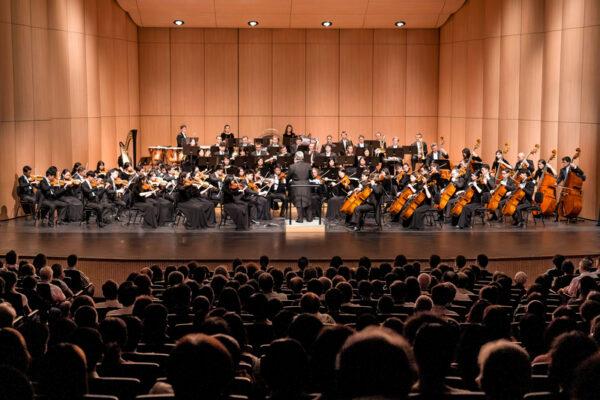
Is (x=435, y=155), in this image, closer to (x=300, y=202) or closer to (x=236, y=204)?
(x=300, y=202)

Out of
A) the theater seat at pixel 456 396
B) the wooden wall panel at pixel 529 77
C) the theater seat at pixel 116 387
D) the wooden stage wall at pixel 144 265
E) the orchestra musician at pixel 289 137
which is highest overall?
the wooden wall panel at pixel 529 77

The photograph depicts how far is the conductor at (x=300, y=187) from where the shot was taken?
1633 centimetres

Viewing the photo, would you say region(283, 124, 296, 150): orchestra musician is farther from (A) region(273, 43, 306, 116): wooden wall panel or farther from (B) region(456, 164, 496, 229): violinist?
(B) region(456, 164, 496, 229): violinist

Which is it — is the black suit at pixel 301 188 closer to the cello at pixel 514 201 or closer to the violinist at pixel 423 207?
the violinist at pixel 423 207

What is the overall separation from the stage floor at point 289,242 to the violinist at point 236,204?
0.24 m

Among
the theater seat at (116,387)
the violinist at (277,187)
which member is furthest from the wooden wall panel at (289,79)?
the theater seat at (116,387)

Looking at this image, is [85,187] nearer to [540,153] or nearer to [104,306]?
[104,306]

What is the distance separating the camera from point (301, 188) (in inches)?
643

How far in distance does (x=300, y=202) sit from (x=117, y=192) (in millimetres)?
3660

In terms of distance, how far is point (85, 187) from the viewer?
52.5ft

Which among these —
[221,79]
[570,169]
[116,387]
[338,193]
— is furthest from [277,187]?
[116,387]

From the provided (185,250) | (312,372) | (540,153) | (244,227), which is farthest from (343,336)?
(540,153)

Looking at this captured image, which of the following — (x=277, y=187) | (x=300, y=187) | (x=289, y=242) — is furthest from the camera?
(x=277, y=187)

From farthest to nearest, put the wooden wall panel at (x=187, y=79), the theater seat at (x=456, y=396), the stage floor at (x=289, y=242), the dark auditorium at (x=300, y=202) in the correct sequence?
the wooden wall panel at (x=187, y=79)
the stage floor at (x=289, y=242)
the dark auditorium at (x=300, y=202)
the theater seat at (x=456, y=396)
